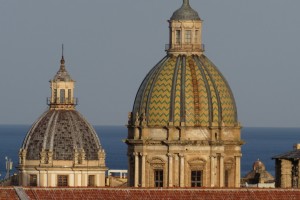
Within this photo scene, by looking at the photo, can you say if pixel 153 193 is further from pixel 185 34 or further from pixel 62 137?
pixel 62 137

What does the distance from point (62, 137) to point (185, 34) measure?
22.2 metres

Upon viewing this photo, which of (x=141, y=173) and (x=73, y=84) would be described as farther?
(x=73, y=84)

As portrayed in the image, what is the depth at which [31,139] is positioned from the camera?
10700 centimetres

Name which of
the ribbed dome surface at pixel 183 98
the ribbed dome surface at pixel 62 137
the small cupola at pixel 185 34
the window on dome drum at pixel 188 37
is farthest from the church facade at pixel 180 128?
the ribbed dome surface at pixel 62 137

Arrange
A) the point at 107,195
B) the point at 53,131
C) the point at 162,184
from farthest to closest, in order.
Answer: the point at 53,131 → the point at 162,184 → the point at 107,195

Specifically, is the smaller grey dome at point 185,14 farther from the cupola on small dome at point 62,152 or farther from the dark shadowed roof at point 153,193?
the cupola on small dome at point 62,152

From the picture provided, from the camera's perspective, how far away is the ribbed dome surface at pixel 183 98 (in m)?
83.2

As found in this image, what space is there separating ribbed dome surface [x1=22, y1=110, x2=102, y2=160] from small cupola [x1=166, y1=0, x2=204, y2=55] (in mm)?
21322

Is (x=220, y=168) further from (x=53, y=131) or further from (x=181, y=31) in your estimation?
(x=53, y=131)

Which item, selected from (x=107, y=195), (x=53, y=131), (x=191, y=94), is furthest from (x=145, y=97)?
(x=53, y=131)

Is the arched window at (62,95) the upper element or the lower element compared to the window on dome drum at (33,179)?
upper

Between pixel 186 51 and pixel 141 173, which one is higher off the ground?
pixel 186 51

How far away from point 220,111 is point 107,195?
53.7ft

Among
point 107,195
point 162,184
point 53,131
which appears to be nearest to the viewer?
point 107,195
